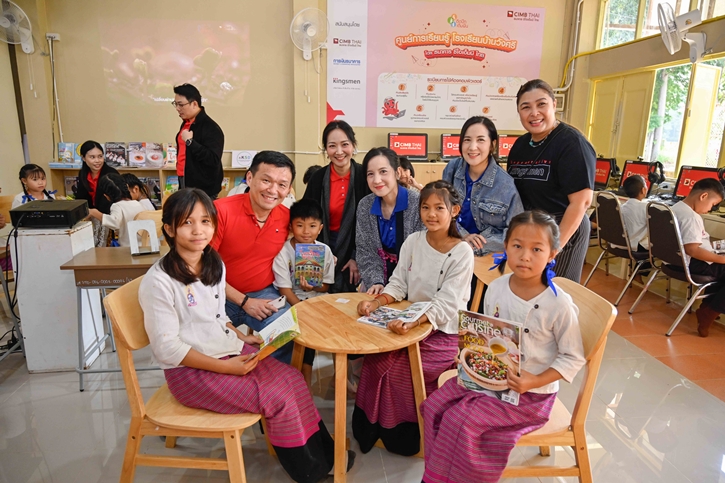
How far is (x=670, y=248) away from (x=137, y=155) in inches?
217

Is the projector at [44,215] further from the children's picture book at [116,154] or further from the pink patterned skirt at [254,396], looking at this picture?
the children's picture book at [116,154]

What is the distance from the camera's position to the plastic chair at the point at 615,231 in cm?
386

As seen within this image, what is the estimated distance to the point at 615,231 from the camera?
3.99 meters

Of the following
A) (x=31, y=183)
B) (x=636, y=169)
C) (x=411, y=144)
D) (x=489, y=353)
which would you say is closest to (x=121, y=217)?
(x=31, y=183)

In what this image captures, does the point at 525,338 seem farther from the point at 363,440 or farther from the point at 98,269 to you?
the point at 98,269

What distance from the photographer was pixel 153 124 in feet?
17.8

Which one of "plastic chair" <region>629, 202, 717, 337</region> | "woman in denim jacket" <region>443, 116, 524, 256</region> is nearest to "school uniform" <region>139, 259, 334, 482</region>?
"woman in denim jacket" <region>443, 116, 524, 256</region>

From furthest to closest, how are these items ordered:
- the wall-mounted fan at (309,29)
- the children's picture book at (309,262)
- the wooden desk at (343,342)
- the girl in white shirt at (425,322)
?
the wall-mounted fan at (309,29) → the children's picture book at (309,262) → the girl in white shirt at (425,322) → the wooden desk at (343,342)

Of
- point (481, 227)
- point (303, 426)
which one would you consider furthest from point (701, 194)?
point (303, 426)

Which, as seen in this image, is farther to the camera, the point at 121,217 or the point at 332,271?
the point at 121,217

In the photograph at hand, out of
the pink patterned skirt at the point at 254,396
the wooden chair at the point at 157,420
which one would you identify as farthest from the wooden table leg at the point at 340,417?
the wooden chair at the point at 157,420

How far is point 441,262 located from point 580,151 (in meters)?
0.90

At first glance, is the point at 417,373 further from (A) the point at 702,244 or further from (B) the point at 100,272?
(A) the point at 702,244

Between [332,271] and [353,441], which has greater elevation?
[332,271]
